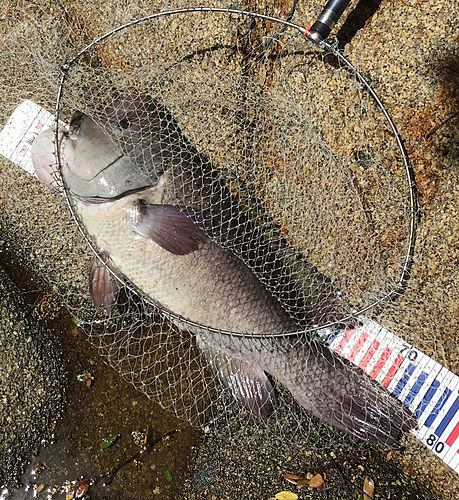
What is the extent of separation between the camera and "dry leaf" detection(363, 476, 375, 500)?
2193 millimetres

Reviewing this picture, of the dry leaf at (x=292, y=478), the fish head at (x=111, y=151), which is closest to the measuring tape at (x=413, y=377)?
the dry leaf at (x=292, y=478)

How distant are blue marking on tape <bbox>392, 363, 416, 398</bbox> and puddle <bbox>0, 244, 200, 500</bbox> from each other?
1.21 metres

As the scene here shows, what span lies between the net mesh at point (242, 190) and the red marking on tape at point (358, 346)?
0.06 m

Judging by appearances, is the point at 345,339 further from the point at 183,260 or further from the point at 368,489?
the point at 183,260

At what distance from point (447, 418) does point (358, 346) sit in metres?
0.55

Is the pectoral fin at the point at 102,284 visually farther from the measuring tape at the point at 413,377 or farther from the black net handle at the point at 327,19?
the black net handle at the point at 327,19

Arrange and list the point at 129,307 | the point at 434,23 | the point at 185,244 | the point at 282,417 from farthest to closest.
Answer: the point at 129,307 → the point at 282,417 → the point at 185,244 → the point at 434,23

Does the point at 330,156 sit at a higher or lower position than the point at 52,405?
higher

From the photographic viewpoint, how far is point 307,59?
7.15 ft

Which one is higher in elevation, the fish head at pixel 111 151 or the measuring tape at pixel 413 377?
the fish head at pixel 111 151

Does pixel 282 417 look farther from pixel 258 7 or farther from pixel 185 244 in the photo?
pixel 258 7

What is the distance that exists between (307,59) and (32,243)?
199 cm

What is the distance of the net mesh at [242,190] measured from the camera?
2.18m

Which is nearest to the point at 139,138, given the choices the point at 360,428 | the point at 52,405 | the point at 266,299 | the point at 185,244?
the point at 185,244
